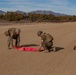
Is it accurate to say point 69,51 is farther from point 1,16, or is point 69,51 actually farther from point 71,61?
point 1,16

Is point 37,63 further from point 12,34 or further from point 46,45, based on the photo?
point 12,34

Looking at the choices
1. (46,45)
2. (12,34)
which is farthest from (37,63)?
(12,34)

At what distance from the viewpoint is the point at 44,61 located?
13148 mm

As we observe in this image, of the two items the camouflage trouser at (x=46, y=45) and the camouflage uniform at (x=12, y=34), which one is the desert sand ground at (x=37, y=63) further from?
the camouflage uniform at (x=12, y=34)

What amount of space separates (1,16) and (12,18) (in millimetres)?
8030

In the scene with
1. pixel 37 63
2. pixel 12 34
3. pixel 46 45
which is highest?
pixel 12 34

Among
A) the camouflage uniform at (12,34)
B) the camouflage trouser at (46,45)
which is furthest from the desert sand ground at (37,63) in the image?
the camouflage uniform at (12,34)

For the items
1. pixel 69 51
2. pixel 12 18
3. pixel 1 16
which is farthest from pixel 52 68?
pixel 1 16

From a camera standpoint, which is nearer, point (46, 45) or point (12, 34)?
point (46, 45)

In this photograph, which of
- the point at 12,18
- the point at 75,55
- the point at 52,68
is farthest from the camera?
the point at 12,18

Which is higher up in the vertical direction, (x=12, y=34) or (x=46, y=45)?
(x=12, y=34)

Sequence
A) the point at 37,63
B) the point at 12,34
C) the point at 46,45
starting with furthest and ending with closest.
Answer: the point at 12,34 < the point at 46,45 < the point at 37,63

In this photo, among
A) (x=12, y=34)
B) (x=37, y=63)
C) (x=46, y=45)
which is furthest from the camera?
(x=12, y=34)

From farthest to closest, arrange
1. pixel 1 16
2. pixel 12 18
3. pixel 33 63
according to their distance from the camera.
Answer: pixel 1 16, pixel 12 18, pixel 33 63
